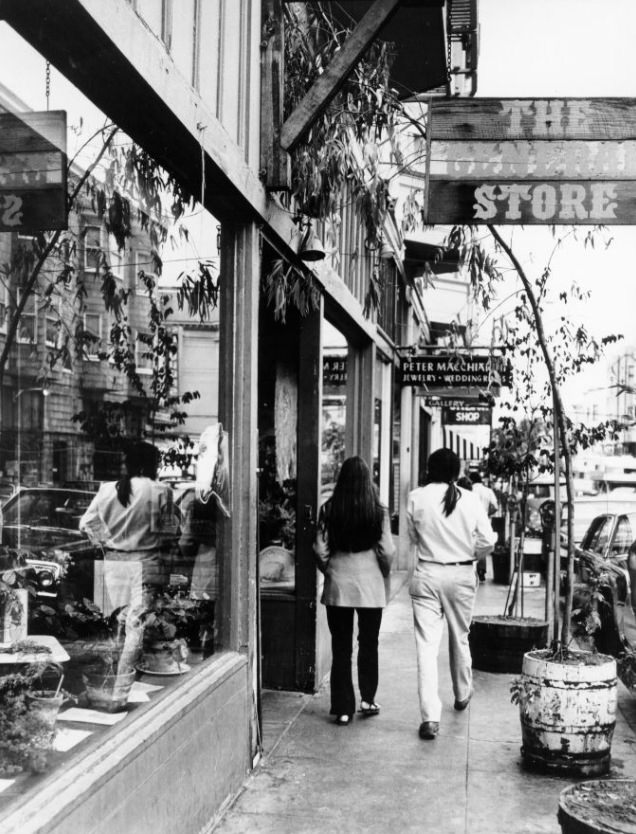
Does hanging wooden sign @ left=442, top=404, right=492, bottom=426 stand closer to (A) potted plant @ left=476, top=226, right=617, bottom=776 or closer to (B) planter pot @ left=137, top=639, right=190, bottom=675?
(A) potted plant @ left=476, top=226, right=617, bottom=776

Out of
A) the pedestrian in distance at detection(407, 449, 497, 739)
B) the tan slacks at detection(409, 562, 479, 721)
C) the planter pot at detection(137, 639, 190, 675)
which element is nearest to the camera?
the planter pot at detection(137, 639, 190, 675)

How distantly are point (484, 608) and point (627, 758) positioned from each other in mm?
6532

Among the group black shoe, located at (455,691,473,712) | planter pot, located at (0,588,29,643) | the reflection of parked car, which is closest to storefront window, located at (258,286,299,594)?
black shoe, located at (455,691,473,712)

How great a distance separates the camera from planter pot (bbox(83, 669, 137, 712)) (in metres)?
4.29

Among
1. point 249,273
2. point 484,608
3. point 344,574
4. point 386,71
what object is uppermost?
point 386,71

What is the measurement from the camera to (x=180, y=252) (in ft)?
17.6

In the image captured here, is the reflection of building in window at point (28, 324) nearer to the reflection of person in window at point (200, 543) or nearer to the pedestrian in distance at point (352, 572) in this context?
the reflection of person in window at point (200, 543)

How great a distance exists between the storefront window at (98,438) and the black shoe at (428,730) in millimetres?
1778

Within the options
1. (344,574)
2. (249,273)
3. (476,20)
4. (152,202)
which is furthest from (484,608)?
(152,202)

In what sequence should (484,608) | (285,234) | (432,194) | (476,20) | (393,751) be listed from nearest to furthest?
(432,194) < (393,751) < (285,234) < (476,20) < (484,608)

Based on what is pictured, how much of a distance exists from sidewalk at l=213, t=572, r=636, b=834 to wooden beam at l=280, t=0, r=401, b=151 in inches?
150

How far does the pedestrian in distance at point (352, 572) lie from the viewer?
22.8 feet

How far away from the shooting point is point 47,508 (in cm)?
464

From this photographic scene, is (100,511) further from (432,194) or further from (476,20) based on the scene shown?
(476,20)
